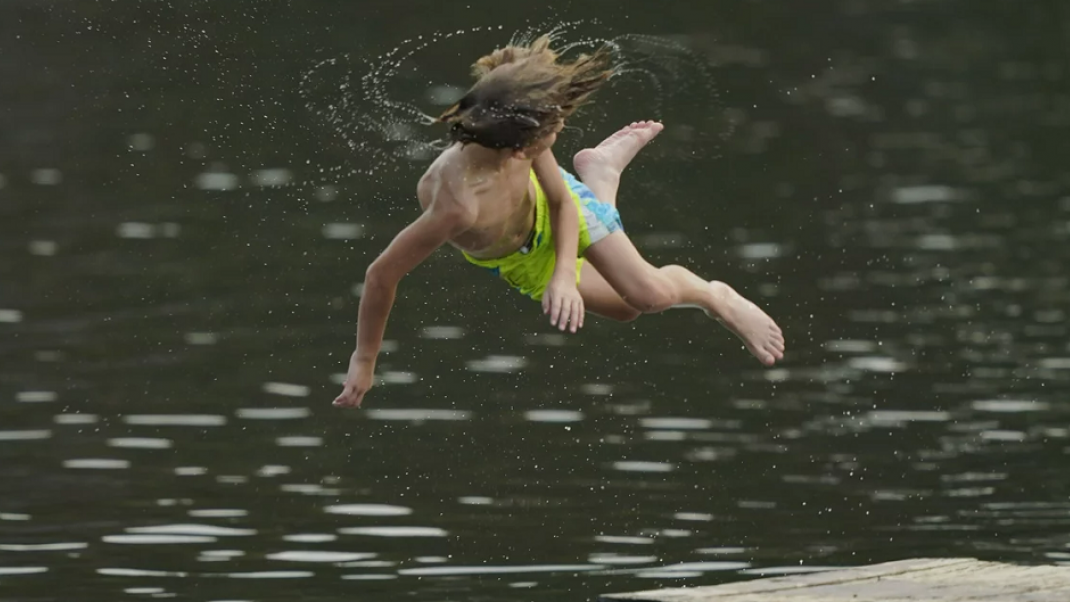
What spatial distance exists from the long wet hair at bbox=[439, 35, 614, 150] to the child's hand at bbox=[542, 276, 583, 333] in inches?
Answer: 22.5

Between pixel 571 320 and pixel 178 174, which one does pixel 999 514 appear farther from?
pixel 178 174

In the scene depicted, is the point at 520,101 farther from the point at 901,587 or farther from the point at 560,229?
the point at 901,587

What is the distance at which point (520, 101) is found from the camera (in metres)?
9.39

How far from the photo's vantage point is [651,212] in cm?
2191

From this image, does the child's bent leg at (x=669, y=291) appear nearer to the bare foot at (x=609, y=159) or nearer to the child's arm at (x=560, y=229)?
the child's arm at (x=560, y=229)

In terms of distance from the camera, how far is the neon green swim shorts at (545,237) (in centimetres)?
1006

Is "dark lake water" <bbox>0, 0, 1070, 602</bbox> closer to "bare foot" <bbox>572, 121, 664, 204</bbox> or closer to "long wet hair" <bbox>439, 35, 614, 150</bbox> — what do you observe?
"bare foot" <bbox>572, 121, 664, 204</bbox>

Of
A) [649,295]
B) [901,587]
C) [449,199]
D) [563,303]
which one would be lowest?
[901,587]

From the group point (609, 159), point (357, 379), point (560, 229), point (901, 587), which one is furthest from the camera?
point (609, 159)

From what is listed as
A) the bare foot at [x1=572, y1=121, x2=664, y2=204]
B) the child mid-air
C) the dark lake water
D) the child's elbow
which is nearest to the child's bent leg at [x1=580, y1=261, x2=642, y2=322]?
the child mid-air

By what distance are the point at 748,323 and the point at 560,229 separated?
131 centimetres

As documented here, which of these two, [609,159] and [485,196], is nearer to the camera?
[485,196]

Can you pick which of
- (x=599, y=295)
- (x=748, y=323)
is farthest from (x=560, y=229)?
(x=748, y=323)

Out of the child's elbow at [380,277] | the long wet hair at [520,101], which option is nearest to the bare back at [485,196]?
the long wet hair at [520,101]
